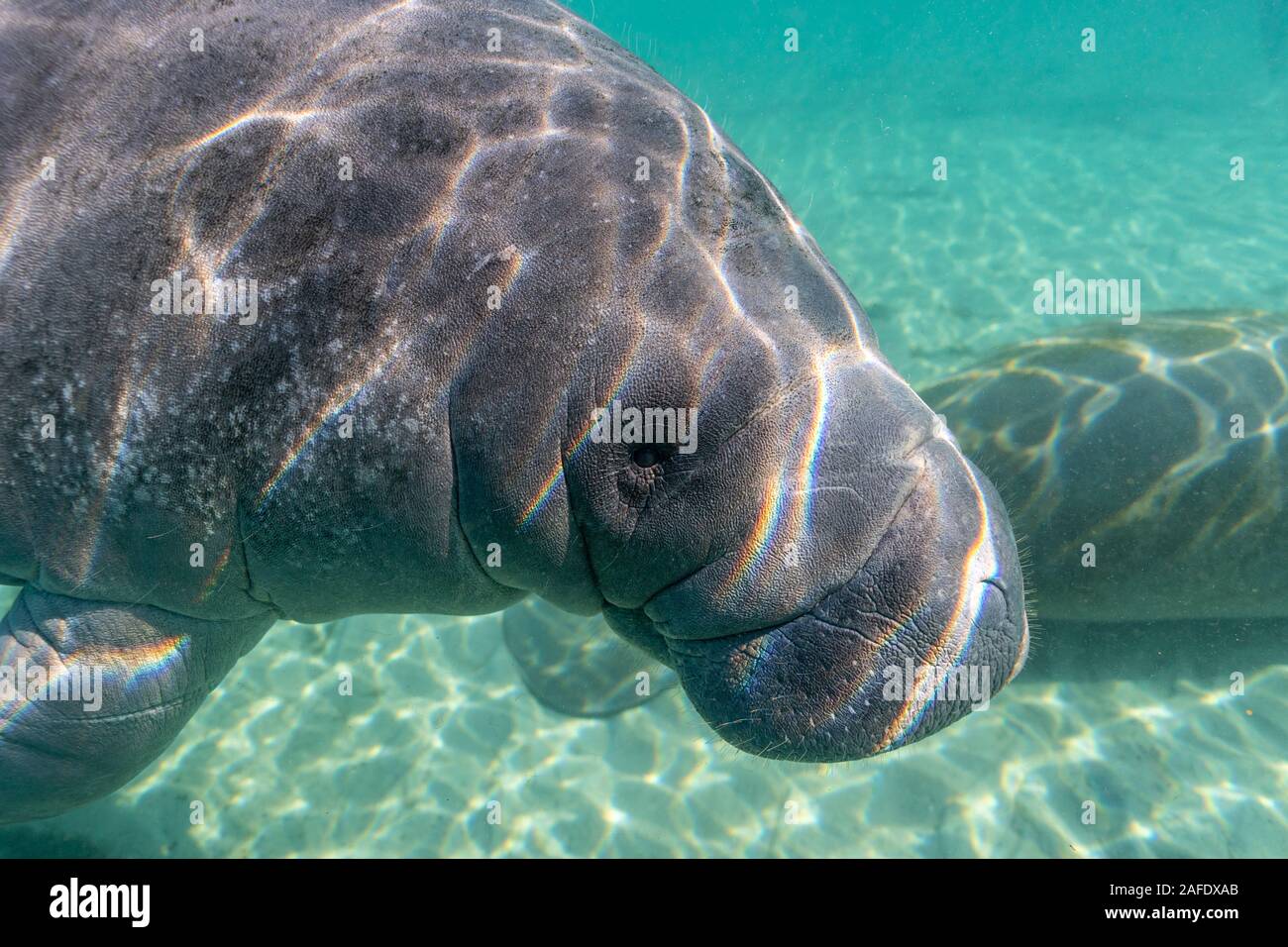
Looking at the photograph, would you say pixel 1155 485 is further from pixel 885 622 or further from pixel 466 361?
pixel 466 361

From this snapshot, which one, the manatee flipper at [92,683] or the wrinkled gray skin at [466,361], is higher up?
the wrinkled gray skin at [466,361]

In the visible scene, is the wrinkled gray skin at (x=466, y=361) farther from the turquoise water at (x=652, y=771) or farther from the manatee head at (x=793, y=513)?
the turquoise water at (x=652, y=771)

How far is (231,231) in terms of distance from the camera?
7.71 feet

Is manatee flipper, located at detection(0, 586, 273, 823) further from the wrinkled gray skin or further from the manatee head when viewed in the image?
the manatee head

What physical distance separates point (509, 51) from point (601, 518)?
167cm

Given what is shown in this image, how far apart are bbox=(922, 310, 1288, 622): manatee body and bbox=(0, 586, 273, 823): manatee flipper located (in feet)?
16.3

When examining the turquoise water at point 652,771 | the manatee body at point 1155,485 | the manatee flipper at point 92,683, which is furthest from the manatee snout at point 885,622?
the manatee body at point 1155,485

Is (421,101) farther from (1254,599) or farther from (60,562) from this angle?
(1254,599)

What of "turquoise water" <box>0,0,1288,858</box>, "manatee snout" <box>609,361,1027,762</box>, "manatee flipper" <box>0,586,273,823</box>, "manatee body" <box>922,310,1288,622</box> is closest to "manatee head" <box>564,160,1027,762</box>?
"manatee snout" <box>609,361,1027,762</box>

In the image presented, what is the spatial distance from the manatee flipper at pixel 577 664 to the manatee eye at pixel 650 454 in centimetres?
353

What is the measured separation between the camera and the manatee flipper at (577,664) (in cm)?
570

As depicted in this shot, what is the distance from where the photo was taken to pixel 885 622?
86.7 inches

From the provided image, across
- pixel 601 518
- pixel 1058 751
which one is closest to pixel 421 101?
pixel 601 518

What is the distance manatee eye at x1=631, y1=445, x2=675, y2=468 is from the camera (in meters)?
2.23
